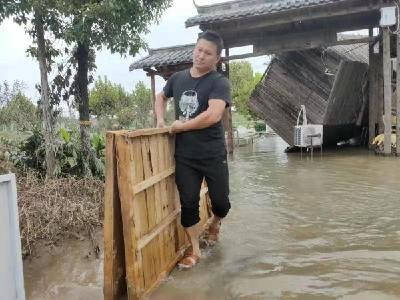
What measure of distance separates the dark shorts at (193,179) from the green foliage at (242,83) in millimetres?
23346

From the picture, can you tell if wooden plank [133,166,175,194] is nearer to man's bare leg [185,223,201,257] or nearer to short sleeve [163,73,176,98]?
man's bare leg [185,223,201,257]

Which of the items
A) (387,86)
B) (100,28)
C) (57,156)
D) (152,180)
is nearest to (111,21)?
(100,28)

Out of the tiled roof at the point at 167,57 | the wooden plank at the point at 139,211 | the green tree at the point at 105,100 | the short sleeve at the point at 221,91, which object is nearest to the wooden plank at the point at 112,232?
the wooden plank at the point at 139,211

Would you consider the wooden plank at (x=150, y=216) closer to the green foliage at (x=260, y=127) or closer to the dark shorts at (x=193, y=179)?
the dark shorts at (x=193, y=179)

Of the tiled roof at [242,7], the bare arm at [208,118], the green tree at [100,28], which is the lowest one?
the bare arm at [208,118]

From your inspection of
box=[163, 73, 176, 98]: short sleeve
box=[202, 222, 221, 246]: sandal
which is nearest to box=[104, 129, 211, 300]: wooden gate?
box=[163, 73, 176, 98]: short sleeve

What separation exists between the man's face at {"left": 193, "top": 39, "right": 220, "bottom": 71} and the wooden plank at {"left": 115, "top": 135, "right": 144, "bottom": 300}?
102 centimetres

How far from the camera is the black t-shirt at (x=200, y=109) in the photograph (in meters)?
3.40

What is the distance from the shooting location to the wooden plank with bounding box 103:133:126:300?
2770mm

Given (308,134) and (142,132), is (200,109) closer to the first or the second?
(142,132)

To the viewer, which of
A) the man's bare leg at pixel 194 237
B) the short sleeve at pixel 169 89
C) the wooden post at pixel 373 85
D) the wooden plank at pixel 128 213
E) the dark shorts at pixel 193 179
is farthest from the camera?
the wooden post at pixel 373 85

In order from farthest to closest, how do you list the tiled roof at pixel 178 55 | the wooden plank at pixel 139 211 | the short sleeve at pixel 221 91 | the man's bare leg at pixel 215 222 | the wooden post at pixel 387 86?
the tiled roof at pixel 178 55 → the wooden post at pixel 387 86 → the man's bare leg at pixel 215 222 → the short sleeve at pixel 221 91 → the wooden plank at pixel 139 211

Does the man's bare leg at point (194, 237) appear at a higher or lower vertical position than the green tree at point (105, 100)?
lower

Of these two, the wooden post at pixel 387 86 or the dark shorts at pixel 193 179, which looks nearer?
the dark shorts at pixel 193 179
